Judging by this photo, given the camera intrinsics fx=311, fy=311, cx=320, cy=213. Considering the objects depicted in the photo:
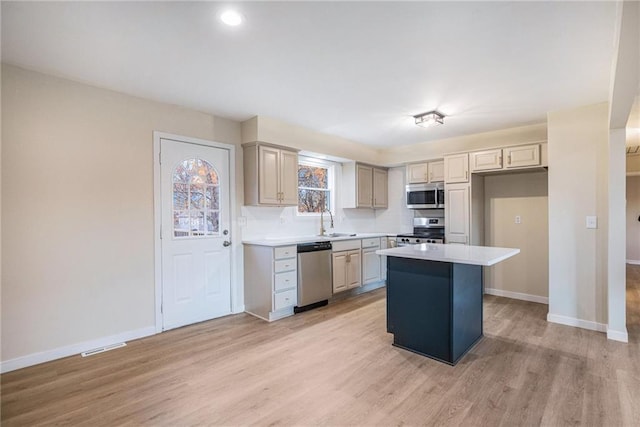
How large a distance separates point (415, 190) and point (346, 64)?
10.4 ft

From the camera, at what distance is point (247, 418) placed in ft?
6.23

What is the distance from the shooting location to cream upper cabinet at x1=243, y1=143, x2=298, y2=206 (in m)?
3.87

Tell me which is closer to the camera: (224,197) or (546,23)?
(546,23)

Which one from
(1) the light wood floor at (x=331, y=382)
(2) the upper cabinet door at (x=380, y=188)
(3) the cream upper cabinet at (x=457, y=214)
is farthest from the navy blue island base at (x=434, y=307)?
(2) the upper cabinet door at (x=380, y=188)

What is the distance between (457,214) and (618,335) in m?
2.14

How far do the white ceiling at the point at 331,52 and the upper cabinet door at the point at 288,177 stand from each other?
75cm

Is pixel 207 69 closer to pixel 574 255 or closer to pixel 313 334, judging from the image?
pixel 313 334

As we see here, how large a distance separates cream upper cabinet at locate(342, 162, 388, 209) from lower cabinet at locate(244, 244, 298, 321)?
1.85 m

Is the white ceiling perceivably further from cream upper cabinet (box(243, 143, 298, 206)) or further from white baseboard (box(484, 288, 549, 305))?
white baseboard (box(484, 288, 549, 305))

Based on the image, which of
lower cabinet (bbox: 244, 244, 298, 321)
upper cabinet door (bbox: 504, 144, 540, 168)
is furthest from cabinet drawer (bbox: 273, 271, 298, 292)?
upper cabinet door (bbox: 504, 144, 540, 168)

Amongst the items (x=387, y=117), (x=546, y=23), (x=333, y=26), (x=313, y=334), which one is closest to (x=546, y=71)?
(x=546, y=23)

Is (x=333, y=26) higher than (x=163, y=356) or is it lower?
higher

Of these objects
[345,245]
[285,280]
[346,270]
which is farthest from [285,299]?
[345,245]

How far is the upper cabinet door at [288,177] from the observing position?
410 cm
